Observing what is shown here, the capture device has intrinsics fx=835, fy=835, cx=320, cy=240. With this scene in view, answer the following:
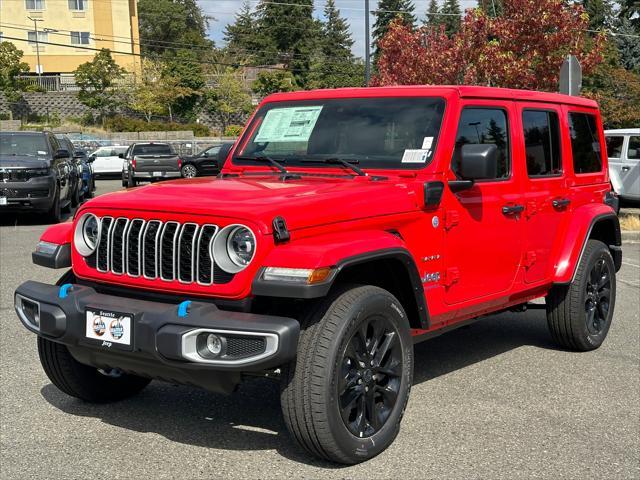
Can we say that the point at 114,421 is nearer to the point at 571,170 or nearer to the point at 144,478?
the point at 144,478

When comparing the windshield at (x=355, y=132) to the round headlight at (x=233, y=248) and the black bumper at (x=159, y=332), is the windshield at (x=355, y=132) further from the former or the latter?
the black bumper at (x=159, y=332)

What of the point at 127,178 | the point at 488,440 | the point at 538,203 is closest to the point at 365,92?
the point at 538,203

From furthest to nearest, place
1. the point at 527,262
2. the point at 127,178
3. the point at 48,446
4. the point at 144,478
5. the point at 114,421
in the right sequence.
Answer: the point at 127,178 → the point at 527,262 → the point at 114,421 → the point at 48,446 → the point at 144,478

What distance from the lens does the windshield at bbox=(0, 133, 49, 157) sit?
15.6 meters

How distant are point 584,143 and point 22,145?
39.6ft

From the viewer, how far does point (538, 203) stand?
5.76 meters

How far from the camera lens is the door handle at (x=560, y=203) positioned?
5.98m

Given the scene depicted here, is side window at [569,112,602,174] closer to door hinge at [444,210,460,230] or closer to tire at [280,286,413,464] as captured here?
door hinge at [444,210,460,230]

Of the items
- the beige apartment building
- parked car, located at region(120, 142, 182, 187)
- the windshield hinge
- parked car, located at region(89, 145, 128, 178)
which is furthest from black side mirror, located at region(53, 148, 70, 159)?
the beige apartment building

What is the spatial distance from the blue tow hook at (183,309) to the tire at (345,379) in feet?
1.78

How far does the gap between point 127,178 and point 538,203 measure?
24393 millimetres

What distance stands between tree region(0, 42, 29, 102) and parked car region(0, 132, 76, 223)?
148ft

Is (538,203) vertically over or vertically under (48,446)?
over

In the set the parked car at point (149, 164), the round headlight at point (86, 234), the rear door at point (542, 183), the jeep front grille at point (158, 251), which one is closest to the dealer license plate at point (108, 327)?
the jeep front grille at point (158, 251)
